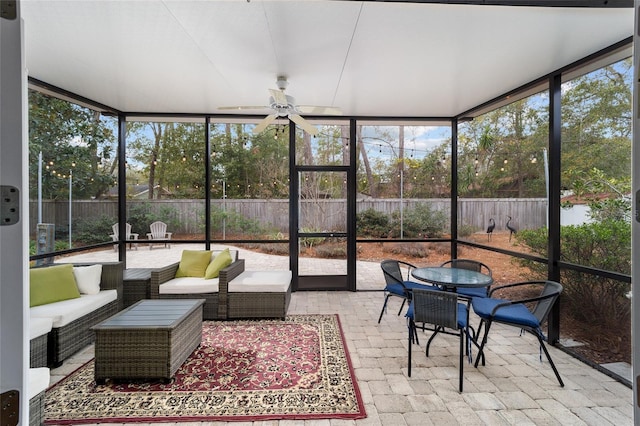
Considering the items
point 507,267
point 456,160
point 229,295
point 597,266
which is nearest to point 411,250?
point 507,267

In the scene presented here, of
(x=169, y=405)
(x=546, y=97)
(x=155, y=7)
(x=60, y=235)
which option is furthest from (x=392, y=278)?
(x=60, y=235)

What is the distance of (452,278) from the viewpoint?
3.29 metres

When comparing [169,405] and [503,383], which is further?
[503,383]

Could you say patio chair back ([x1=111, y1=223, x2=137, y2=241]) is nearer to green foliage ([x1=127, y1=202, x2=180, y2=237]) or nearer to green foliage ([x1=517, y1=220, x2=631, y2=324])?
green foliage ([x1=127, y1=202, x2=180, y2=237])

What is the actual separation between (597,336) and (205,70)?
492cm

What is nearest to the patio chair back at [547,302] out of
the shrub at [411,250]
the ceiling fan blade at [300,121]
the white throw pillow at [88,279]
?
the shrub at [411,250]

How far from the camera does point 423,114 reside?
16.7 feet

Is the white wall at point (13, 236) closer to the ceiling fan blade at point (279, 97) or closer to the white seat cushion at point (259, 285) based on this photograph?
the ceiling fan blade at point (279, 97)

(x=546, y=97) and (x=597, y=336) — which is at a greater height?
(x=546, y=97)

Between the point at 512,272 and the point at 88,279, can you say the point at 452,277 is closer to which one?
the point at 512,272

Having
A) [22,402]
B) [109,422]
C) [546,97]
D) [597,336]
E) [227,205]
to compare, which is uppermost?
[546,97]

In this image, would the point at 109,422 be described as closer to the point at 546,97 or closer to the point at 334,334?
the point at 334,334

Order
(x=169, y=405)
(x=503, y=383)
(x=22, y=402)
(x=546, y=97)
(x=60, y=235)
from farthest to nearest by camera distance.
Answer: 1. (x=60, y=235)
2. (x=546, y=97)
3. (x=503, y=383)
4. (x=169, y=405)
5. (x=22, y=402)

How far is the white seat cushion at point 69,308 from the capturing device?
2.82 metres
